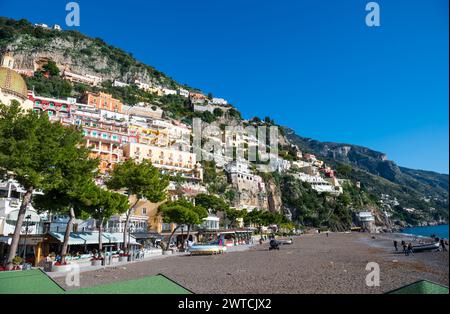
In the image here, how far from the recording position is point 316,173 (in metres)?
135

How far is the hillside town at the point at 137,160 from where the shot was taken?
2803 centimetres

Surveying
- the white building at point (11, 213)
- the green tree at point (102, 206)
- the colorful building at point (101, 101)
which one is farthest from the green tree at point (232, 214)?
the colorful building at point (101, 101)

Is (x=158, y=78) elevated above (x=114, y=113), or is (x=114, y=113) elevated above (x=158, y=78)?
(x=158, y=78)

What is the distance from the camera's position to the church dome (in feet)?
156

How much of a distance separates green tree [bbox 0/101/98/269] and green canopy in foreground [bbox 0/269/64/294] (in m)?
14.0

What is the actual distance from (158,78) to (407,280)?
132m

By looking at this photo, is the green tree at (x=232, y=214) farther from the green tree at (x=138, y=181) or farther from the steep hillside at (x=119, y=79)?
the green tree at (x=138, y=181)

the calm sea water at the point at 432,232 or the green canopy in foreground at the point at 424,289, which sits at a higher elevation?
the green canopy in foreground at the point at 424,289

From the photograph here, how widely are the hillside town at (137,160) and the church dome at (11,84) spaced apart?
0.14 metres

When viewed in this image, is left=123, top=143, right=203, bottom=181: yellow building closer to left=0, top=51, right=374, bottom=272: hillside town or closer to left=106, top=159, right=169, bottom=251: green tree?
left=0, top=51, right=374, bottom=272: hillside town

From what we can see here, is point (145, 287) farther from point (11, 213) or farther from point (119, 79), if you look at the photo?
point (119, 79)

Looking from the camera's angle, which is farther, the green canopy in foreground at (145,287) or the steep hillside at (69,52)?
the steep hillside at (69,52)
